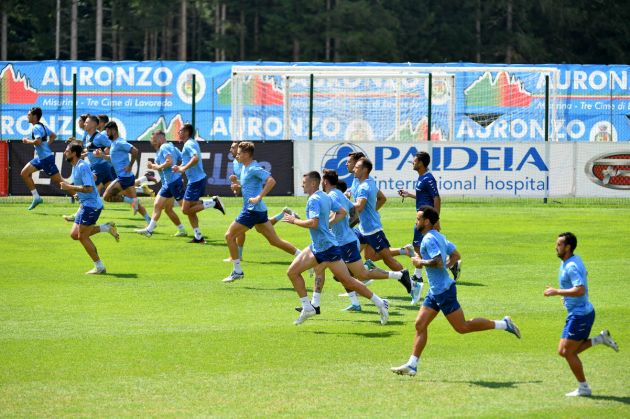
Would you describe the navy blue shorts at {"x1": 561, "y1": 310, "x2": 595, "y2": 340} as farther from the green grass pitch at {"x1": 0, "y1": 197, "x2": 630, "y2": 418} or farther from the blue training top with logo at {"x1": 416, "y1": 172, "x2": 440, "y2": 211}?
the blue training top with logo at {"x1": 416, "y1": 172, "x2": 440, "y2": 211}

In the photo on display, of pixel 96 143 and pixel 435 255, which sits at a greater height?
pixel 96 143

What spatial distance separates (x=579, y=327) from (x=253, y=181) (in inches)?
344

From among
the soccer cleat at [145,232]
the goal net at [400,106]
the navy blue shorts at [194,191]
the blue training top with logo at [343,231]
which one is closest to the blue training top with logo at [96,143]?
the soccer cleat at [145,232]

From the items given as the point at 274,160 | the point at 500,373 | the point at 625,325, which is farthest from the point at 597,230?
the point at 500,373

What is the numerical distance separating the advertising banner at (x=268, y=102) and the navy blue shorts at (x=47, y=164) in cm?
1705

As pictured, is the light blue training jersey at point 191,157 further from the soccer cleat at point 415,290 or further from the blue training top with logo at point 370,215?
the soccer cleat at point 415,290

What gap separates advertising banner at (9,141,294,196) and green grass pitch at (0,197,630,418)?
7.19 metres

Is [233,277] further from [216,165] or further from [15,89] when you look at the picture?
[15,89]

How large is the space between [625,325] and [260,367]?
5276mm

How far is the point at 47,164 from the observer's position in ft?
90.0

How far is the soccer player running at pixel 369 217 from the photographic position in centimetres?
1644

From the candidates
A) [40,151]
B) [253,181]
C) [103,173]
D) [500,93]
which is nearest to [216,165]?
[103,173]

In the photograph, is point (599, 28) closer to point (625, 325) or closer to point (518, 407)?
point (625, 325)

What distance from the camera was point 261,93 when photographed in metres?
46.2
